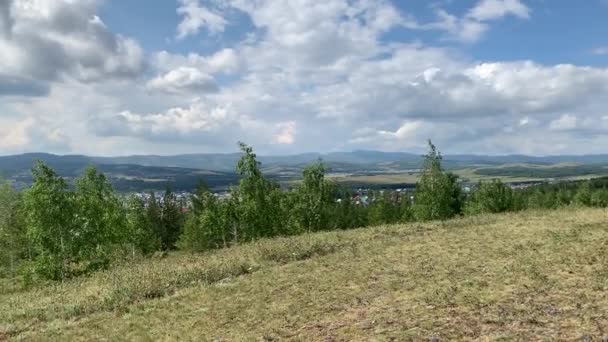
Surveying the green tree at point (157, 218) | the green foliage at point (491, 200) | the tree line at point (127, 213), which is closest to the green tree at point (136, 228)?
the tree line at point (127, 213)

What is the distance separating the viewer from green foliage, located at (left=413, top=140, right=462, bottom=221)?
6794cm

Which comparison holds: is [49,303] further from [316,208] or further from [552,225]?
[316,208]

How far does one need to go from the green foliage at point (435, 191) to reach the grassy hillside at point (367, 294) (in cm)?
4105

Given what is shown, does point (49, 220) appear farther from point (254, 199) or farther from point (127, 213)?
point (254, 199)

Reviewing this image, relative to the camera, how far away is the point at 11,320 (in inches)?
773

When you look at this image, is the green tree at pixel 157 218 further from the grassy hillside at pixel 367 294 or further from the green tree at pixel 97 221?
the grassy hillside at pixel 367 294

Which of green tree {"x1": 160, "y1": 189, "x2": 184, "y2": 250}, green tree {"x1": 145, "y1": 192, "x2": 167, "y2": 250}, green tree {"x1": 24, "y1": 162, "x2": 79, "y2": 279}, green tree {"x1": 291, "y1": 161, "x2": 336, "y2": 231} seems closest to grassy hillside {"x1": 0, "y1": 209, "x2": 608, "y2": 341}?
green tree {"x1": 24, "y1": 162, "x2": 79, "y2": 279}

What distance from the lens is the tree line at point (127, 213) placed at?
39.1m

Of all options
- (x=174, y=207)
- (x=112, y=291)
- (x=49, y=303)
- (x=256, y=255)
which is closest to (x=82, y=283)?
(x=49, y=303)

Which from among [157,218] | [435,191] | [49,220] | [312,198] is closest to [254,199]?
[312,198]

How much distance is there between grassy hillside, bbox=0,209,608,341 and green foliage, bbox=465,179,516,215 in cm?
5221

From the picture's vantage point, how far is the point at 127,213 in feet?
181

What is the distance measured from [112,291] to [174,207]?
84.3m

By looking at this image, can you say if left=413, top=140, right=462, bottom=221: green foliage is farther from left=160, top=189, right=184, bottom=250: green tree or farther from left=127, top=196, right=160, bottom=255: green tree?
left=160, top=189, right=184, bottom=250: green tree
